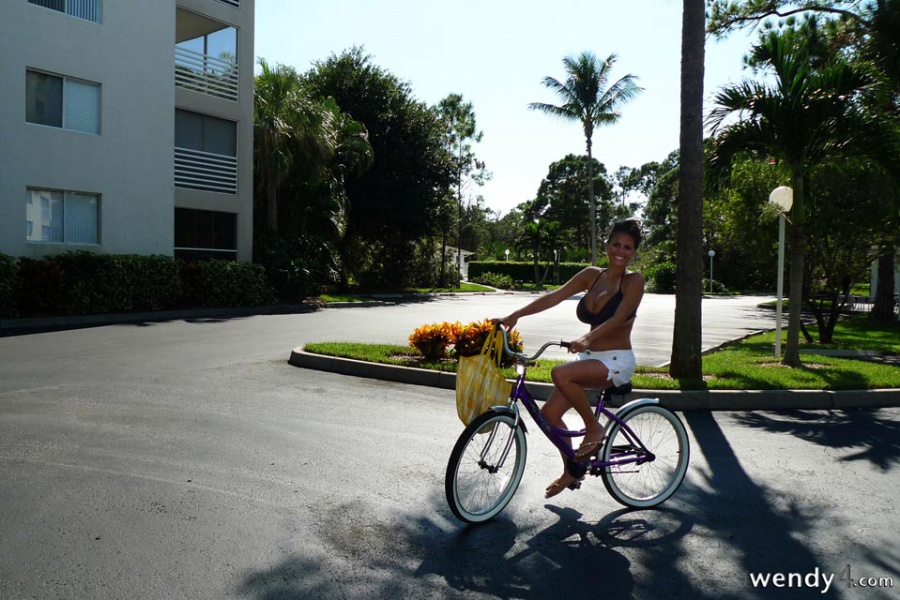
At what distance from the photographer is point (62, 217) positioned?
1862cm

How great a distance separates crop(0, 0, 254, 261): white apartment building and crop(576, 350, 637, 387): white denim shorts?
17.1 meters

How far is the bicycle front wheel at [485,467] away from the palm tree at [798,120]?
25.9 feet

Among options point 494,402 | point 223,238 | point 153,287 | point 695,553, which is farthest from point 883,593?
point 223,238

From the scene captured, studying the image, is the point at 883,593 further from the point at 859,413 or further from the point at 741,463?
the point at 859,413

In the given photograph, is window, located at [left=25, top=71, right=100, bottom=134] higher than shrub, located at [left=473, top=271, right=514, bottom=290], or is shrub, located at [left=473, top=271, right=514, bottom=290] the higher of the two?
window, located at [left=25, top=71, right=100, bottom=134]

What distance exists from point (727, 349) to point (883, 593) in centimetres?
1130

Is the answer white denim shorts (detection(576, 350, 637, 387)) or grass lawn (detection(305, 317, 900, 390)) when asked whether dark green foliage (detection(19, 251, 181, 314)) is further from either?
white denim shorts (detection(576, 350, 637, 387))

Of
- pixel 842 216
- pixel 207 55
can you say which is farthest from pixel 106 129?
pixel 842 216

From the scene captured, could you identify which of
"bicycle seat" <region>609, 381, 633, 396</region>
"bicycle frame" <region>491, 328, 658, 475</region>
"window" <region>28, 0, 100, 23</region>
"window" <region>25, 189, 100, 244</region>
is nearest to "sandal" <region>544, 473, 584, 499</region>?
"bicycle frame" <region>491, 328, 658, 475</region>

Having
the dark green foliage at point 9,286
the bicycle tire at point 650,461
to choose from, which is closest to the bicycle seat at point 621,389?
the bicycle tire at point 650,461

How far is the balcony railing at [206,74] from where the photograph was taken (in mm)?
22250

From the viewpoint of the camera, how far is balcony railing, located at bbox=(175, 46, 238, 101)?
2225cm

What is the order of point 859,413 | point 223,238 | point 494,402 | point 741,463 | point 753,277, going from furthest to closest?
point 753,277 → point 223,238 → point 859,413 → point 741,463 → point 494,402

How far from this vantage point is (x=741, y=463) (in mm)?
5887
